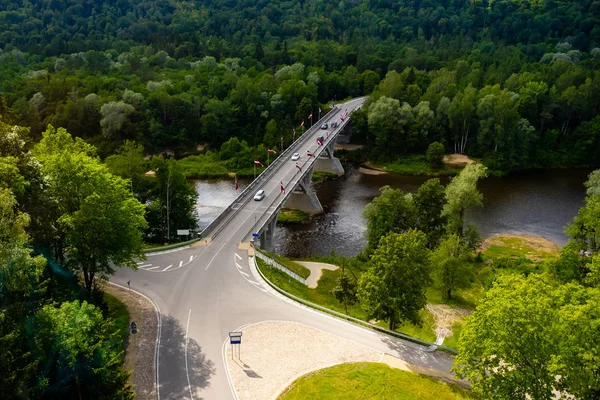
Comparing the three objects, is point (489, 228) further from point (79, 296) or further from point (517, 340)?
point (79, 296)

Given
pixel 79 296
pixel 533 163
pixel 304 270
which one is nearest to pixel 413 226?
pixel 304 270

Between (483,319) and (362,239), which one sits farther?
(362,239)

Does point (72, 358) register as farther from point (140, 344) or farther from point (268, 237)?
point (268, 237)

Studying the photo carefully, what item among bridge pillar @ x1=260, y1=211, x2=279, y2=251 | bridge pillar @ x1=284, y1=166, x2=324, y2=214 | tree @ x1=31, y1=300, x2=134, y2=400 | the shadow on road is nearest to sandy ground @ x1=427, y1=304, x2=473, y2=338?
the shadow on road

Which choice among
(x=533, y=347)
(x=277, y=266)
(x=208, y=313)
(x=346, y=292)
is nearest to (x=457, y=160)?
(x=277, y=266)

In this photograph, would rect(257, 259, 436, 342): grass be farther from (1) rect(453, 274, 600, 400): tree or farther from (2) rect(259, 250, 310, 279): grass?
(1) rect(453, 274, 600, 400): tree

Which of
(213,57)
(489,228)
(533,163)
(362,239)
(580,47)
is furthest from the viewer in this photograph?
(580,47)
